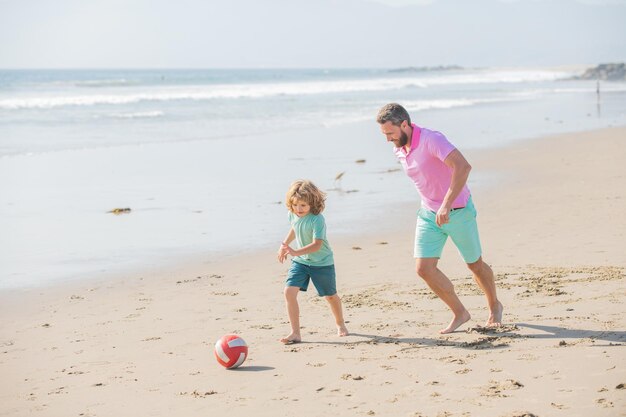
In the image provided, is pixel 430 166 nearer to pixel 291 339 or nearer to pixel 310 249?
pixel 310 249

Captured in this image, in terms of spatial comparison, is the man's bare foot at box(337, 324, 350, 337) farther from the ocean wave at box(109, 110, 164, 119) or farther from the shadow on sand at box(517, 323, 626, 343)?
the ocean wave at box(109, 110, 164, 119)

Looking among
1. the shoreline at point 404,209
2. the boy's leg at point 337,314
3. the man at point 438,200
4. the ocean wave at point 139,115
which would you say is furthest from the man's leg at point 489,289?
the ocean wave at point 139,115

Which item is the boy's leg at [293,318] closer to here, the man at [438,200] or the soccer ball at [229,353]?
the soccer ball at [229,353]

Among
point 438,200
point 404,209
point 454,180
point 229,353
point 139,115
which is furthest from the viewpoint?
point 139,115

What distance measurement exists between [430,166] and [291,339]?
152 centimetres

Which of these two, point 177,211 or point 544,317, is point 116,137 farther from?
point 544,317

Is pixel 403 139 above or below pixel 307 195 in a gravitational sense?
above

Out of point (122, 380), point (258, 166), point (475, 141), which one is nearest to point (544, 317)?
point (122, 380)

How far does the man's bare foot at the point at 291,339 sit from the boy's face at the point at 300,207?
0.84 m

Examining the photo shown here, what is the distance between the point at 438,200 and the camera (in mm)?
5977

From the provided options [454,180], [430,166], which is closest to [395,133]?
[430,166]

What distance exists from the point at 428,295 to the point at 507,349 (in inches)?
68.7

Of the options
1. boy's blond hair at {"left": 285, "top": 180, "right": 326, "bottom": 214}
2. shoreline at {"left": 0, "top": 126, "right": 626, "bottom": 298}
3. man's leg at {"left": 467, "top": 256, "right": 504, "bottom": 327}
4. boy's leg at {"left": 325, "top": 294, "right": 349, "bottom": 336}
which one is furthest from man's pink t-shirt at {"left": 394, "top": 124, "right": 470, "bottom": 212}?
shoreline at {"left": 0, "top": 126, "right": 626, "bottom": 298}

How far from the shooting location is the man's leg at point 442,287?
611cm
